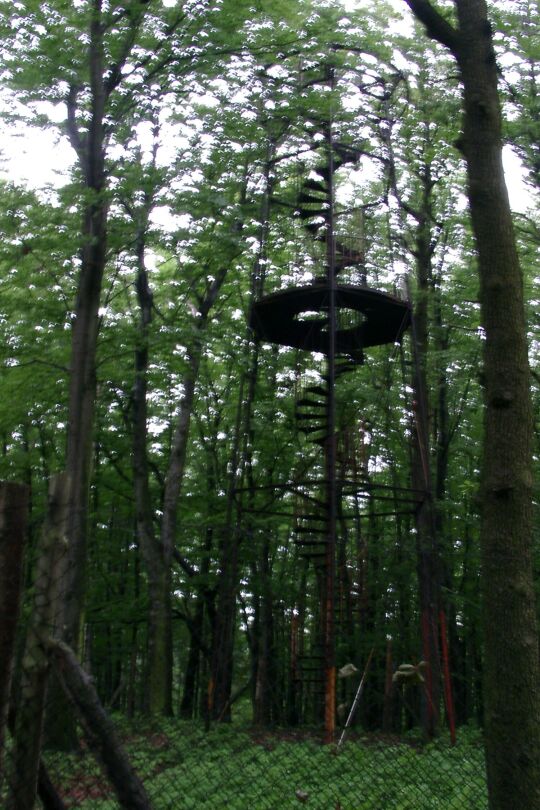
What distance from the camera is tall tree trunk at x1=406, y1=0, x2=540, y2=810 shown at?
164 inches

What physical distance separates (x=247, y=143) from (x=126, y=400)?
7814 mm

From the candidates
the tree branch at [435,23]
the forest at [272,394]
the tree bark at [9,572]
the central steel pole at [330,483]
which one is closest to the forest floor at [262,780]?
the forest at [272,394]

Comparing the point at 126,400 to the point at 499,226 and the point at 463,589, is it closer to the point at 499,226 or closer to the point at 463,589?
the point at 463,589

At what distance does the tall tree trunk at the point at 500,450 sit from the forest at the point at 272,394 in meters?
0.02

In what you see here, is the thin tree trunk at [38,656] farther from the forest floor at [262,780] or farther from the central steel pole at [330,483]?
the central steel pole at [330,483]

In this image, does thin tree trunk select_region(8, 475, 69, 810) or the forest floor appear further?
the forest floor

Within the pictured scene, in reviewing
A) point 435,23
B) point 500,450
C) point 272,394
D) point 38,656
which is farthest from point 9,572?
point 272,394

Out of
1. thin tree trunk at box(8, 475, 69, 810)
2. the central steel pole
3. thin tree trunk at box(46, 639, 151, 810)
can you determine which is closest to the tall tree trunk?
thin tree trunk at box(46, 639, 151, 810)

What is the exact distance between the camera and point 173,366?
14.7 m

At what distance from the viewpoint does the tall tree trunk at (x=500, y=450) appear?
416 centimetres

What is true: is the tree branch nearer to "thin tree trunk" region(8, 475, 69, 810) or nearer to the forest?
the forest

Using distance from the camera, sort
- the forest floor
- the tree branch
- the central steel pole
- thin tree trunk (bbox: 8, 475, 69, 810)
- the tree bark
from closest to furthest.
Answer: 1. the tree bark
2. thin tree trunk (bbox: 8, 475, 69, 810)
3. the tree branch
4. the forest floor
5. the central steel pole

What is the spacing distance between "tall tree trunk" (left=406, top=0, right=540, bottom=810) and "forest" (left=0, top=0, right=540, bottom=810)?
15 millimetres

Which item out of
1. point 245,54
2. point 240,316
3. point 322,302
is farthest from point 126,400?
point 245,54
